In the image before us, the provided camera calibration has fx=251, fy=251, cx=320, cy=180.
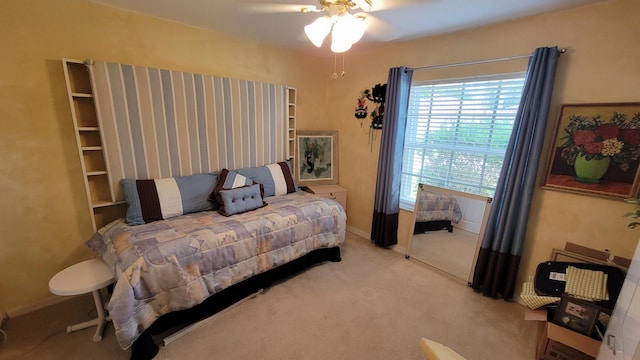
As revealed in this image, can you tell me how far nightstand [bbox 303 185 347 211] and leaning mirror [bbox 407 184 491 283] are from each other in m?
0.92

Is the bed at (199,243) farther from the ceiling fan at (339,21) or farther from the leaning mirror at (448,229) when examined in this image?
the ceiling fan at (339,21)

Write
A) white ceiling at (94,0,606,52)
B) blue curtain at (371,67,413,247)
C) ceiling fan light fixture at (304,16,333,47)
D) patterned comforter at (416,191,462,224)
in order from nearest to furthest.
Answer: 1. ceiling fan light fixture at (304,16,333,47)
2. white ceiling at (94,0,606,52)
3. patterned comforter at (416,191,462,224)
4. blue curtain at (371,67,413,247)

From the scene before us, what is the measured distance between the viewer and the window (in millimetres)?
2229

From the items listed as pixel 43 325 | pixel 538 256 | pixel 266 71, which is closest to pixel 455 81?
pixel 538 256

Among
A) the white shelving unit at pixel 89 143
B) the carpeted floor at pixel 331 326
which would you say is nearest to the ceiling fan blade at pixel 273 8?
the white shelving unit at pixel 89 143

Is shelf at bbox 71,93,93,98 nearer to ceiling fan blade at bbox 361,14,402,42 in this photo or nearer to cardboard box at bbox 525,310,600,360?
ceiling fan blade at bbox 361,14,402,42

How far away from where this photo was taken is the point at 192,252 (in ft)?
5.66

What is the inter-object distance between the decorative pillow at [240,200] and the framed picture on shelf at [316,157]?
0.96 metres

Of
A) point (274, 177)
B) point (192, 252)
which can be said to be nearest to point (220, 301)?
point (192, 252)

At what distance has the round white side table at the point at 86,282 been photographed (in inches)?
62.7

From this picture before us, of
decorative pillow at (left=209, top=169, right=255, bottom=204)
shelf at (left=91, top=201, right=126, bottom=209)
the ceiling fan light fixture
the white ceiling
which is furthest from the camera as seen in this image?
decorative pillow at (left=209, top=169, right=255, bottom=204)

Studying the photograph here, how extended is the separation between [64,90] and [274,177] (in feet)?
A: 6.08

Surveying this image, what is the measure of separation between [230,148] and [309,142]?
1.10 meters

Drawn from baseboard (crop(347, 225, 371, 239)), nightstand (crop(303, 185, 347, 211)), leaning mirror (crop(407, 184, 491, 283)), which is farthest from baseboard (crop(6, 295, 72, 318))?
leaning mirror (crop(407, 184, 491, 283))
